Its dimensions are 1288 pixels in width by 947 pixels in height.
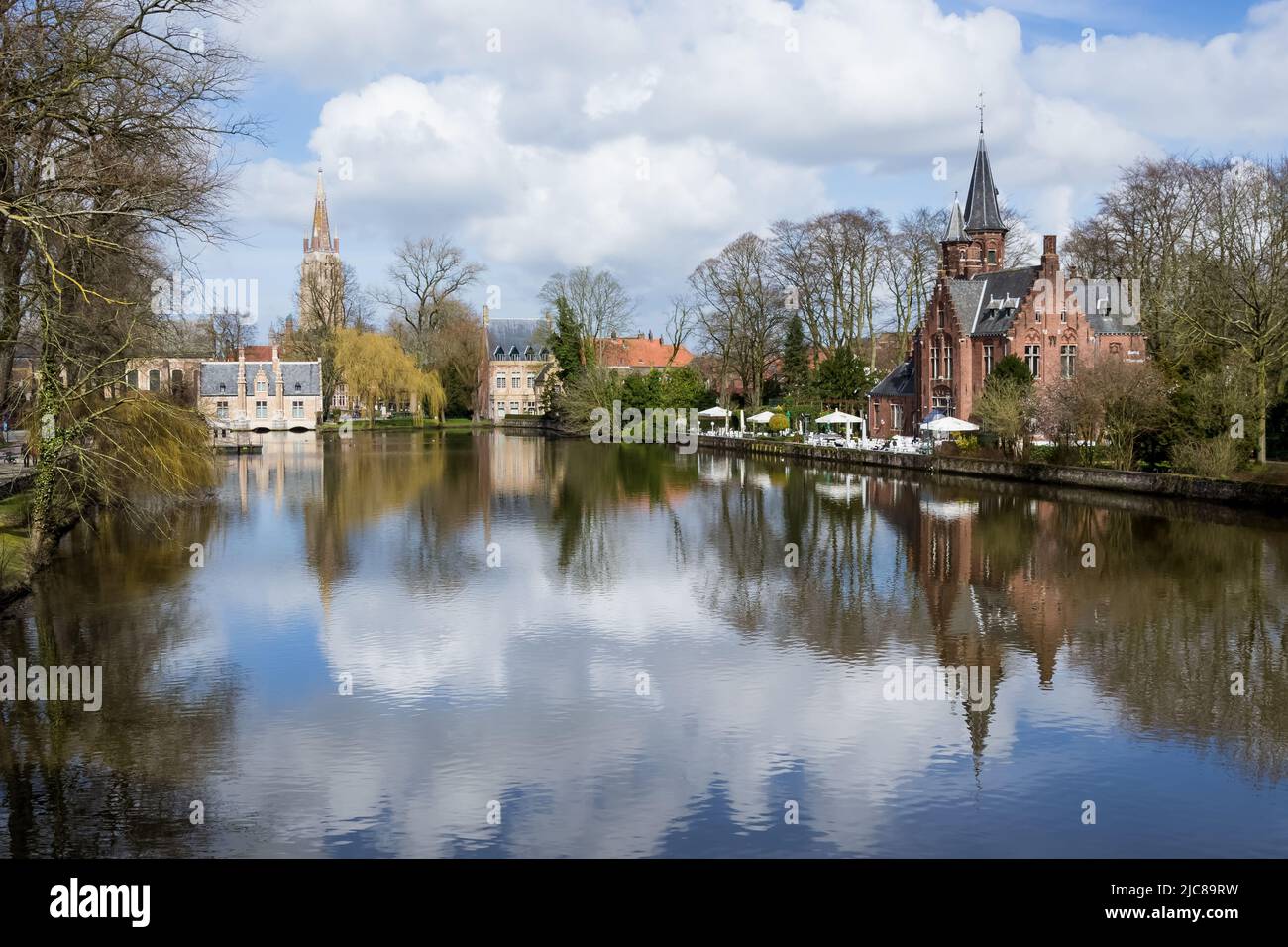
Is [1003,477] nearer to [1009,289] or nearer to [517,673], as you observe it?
[1009,289]

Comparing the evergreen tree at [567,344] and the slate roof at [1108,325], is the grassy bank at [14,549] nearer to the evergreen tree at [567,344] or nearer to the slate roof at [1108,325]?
the slate roof at [1108,325]

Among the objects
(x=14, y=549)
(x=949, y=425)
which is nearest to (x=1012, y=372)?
(x=949, y=425)

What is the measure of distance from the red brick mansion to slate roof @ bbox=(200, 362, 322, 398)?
1605 inches

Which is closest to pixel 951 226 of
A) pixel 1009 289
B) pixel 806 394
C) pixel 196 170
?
pixel 1009 289

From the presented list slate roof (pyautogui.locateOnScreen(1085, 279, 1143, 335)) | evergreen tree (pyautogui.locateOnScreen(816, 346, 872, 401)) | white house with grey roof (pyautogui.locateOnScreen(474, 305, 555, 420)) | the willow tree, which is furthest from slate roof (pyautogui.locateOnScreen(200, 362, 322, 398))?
slate roof (pyautogui.locateOnScreen(1085, 279, 1143, 335))

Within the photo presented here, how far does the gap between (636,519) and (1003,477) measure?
45.5 ft

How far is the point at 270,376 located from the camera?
77250 mm

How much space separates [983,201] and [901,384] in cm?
896

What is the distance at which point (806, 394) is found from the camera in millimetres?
58375

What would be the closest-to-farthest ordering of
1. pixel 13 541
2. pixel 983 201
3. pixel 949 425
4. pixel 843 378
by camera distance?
pixel 13 541, pixel 949 425, pixel 983 201, pixel 843 378

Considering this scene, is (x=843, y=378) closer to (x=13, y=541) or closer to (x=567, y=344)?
(x=567, y=344)

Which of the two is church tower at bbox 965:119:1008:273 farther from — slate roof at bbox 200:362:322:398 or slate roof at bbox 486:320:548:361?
slate roof at bbox 486:320:548:361

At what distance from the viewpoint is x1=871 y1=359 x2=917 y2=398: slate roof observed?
51.4m

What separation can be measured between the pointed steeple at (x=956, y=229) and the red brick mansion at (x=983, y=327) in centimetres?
4
